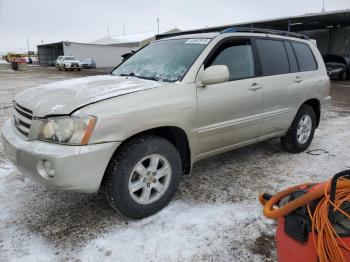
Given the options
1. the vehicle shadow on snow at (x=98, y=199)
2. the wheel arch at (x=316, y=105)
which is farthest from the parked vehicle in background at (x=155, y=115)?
the wheel arch at (x=316, y=105)

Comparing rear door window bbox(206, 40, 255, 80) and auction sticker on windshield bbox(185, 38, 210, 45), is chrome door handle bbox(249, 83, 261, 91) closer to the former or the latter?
rear door window bbox(206, 40, 255, 80)

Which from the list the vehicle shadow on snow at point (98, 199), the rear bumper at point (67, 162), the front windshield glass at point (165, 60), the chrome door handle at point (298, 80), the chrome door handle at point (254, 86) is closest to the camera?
the rear bumper at point (67, 162)

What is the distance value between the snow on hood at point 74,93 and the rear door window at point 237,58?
831mm

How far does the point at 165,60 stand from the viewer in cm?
363

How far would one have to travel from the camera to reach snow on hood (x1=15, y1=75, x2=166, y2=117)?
265 centimetres

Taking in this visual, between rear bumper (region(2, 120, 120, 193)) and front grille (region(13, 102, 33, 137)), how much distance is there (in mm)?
169

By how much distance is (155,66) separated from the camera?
3.61 metres

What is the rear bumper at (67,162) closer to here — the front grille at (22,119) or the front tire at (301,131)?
the front grille at (22,119)

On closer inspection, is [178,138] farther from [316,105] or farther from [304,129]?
[316,105]

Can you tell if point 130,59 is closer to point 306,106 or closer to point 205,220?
point 205,220

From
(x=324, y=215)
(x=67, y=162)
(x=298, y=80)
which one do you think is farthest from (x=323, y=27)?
(x=324, y=215)

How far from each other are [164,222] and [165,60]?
1.77 m

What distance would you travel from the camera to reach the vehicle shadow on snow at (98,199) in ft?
9.04

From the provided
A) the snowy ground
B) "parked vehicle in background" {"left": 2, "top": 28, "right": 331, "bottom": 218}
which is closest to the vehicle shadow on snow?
the snowy ground
